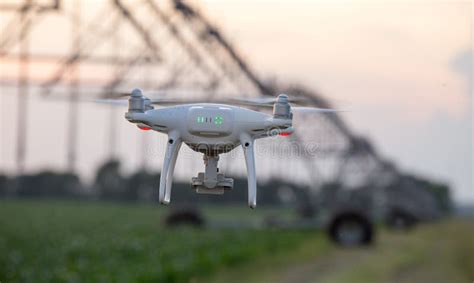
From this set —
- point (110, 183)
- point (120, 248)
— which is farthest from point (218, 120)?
point (120, 248)

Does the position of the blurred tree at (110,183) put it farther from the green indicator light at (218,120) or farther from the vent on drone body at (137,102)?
the green indicator light at (218,120)

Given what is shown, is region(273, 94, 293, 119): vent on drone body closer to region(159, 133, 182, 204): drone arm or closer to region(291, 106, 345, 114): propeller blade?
region(291, 106, 345, 114): propeller blade

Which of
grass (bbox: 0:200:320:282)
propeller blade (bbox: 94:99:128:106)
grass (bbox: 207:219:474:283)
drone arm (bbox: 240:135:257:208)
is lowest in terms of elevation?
grass (bbox: 207:219:474:283)

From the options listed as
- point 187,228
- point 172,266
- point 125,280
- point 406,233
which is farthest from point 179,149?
point 406,233

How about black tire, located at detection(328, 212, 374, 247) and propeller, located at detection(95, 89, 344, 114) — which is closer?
propeller, located at detection(95, 89, 344, 114)

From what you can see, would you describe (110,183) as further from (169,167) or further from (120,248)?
(120,248)

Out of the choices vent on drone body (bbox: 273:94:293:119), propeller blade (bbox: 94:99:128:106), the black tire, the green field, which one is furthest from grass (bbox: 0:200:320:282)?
vent on drone body (bbox: 273:94:293:119)

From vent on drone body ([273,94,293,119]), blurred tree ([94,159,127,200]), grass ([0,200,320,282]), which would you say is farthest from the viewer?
grass ([0,200,320,282])
